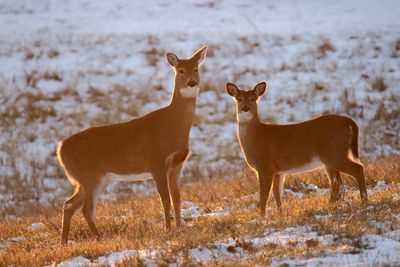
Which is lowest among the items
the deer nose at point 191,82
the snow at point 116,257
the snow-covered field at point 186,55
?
the snow-covered field at point 186,55

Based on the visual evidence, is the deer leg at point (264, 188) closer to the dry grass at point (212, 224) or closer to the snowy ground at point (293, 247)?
the dry grass at point (212, 224)

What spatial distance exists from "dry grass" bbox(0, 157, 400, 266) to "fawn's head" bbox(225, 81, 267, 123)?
4.19ft

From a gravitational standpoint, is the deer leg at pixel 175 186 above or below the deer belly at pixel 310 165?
below

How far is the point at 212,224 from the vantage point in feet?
29.5

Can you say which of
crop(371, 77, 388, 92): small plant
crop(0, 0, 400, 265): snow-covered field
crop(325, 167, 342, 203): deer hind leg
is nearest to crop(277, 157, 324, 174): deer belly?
crop(325, 167, 342, 203): deer hind leg

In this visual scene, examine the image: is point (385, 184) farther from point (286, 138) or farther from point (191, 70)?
point (191, 70)

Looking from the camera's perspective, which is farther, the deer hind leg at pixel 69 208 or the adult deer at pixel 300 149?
the deer hind leg at pixel 69 208

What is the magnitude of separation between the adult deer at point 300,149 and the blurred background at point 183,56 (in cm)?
552

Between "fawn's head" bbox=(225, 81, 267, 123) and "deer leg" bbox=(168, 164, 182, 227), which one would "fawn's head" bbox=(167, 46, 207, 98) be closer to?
"fawn's head" bbox=(225, 81, 267, 123)

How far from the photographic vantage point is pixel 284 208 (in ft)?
31.7

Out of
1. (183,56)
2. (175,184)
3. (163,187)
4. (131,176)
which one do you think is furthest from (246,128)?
(183,56)

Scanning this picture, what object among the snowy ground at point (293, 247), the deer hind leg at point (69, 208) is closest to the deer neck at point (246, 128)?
the snowy ground at point (293, 247)

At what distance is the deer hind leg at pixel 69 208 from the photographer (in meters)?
9.73

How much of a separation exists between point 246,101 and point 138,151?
1712mm
